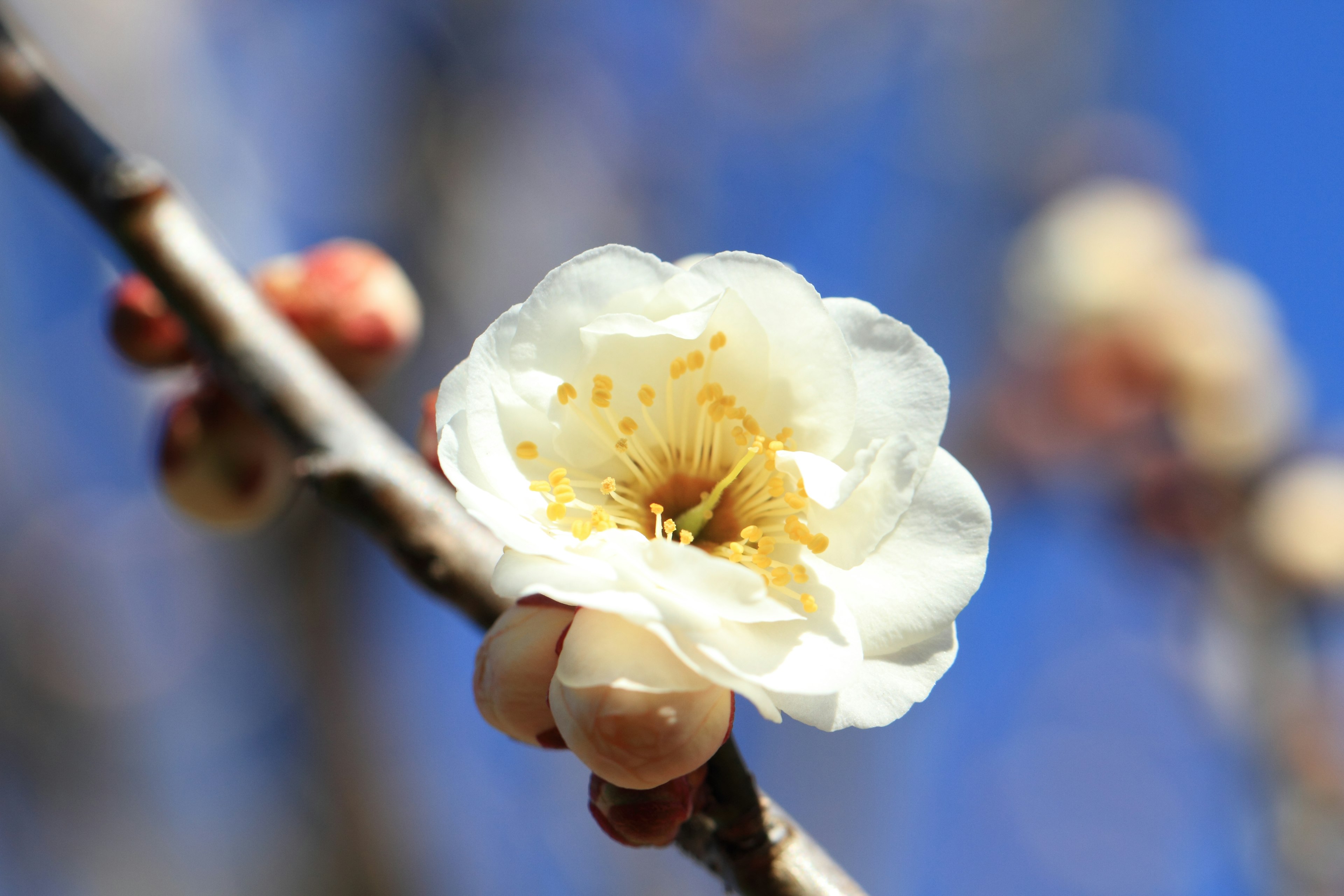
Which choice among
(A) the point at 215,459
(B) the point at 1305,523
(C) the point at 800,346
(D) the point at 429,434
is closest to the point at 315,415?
(D) the point at 429,434

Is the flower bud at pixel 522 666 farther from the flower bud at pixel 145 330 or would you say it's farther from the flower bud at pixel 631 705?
the flower bud at pixel 145 330

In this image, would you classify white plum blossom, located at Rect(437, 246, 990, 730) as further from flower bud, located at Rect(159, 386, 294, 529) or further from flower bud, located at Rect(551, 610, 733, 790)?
flower bud, located at Rect(159, 386, 294, 529)

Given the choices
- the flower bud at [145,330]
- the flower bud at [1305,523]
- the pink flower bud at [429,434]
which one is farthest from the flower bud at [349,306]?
the flower bud at [1305,523]

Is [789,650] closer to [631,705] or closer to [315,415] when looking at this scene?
[631,705]

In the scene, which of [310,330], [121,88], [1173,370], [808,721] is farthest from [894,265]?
[808,721]

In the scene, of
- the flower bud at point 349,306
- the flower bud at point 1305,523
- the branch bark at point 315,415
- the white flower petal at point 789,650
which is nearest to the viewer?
the white flower petal at point 789,650

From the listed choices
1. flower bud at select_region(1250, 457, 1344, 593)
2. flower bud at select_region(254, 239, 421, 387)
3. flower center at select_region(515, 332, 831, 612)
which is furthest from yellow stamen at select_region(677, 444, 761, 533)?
flower bud at select_region(1250, 457, 1344, 593)
